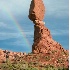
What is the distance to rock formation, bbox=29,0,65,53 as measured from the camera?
149 feet

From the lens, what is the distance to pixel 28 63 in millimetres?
42438

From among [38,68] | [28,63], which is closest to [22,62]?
[28,63]

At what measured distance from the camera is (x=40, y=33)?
45750 millimetres

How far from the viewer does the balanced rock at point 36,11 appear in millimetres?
46438

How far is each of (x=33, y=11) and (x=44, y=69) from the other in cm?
1053

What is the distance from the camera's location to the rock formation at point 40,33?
45.5m

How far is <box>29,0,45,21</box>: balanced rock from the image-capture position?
152 feet

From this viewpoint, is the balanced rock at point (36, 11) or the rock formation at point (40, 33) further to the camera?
the balanced rock at point (36, 11)

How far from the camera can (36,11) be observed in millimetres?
46438

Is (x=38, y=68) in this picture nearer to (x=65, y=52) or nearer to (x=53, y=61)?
(x=53, y=61)

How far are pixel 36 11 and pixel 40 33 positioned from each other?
2990 millimetres

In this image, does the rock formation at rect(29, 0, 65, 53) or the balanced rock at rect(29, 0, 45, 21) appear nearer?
the rock formation at rect(29, 0, 65, 53)

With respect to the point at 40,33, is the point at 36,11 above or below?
above

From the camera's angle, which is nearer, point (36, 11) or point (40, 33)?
point (40, 33)
